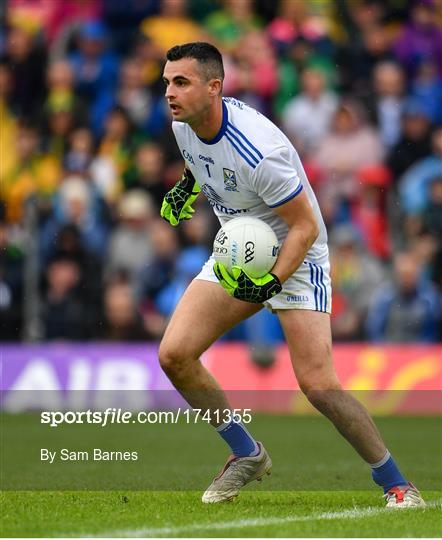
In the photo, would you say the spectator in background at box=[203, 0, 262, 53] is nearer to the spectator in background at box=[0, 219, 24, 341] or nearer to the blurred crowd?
the blurred crowd

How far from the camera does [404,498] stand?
7.06m

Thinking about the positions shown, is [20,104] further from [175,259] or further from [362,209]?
[362,209]

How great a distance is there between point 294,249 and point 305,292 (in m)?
0.42

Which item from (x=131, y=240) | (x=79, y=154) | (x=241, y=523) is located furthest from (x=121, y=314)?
(x=241, y=523)

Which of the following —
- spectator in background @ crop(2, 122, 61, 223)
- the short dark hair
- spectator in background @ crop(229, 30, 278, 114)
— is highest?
the short dark hair

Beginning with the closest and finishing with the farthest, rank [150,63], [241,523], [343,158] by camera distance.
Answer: [241,523] → [343,158] → [150,63]

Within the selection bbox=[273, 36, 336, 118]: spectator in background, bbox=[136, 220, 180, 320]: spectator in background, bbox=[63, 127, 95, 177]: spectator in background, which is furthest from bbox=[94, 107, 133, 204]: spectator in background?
bbox=[273, 36, 336, 118]: spectator in background

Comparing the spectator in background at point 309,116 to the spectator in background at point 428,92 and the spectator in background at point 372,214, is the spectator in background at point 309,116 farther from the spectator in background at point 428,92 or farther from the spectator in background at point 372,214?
the spectator in background at point 428,92

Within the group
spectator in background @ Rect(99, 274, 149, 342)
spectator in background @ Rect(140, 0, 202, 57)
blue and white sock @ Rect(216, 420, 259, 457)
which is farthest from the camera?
spectator in background @ Rect(140, 0, 202, 57)

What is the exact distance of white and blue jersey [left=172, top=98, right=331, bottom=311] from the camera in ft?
22.6

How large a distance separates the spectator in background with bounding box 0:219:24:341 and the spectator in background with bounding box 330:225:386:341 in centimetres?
341

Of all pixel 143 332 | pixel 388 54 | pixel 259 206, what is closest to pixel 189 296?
pixel 259 206

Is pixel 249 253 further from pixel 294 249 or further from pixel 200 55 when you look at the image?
pixel 200 55

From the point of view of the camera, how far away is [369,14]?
1694 centimetres
